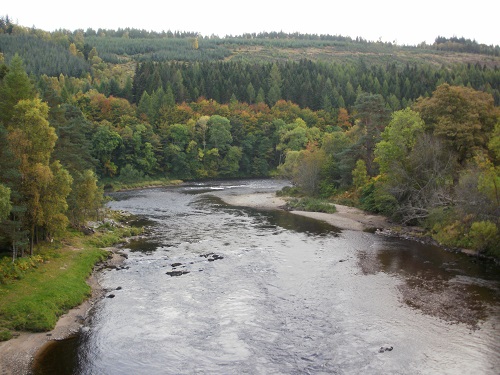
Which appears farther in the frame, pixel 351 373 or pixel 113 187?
pixel 113 187

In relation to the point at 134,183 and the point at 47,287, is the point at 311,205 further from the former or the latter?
the point at 134,183

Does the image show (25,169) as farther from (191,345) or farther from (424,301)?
(424,301)

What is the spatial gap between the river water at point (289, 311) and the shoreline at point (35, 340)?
78 cm

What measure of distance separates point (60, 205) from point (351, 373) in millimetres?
28108

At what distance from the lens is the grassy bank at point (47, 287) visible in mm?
30344

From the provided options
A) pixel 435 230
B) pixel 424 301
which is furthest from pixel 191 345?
pixel 435 230

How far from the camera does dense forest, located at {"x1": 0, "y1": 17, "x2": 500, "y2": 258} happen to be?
41375mm

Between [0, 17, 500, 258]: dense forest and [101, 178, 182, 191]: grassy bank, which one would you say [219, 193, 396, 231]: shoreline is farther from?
[101, 178, 182, 191]: grassy bank

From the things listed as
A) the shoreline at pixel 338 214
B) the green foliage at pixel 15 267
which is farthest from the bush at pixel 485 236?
the green foliage at pixel 15 267

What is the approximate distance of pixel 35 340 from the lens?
28.8 m

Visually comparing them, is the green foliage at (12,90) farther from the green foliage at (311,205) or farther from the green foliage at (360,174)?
the green foliage at (360,174)

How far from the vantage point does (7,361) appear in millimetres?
26000

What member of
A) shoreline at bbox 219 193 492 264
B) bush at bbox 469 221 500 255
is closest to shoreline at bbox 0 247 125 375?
bush at bbox 469 221 500 255

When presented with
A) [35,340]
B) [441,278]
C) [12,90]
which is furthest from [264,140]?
[35,340]
